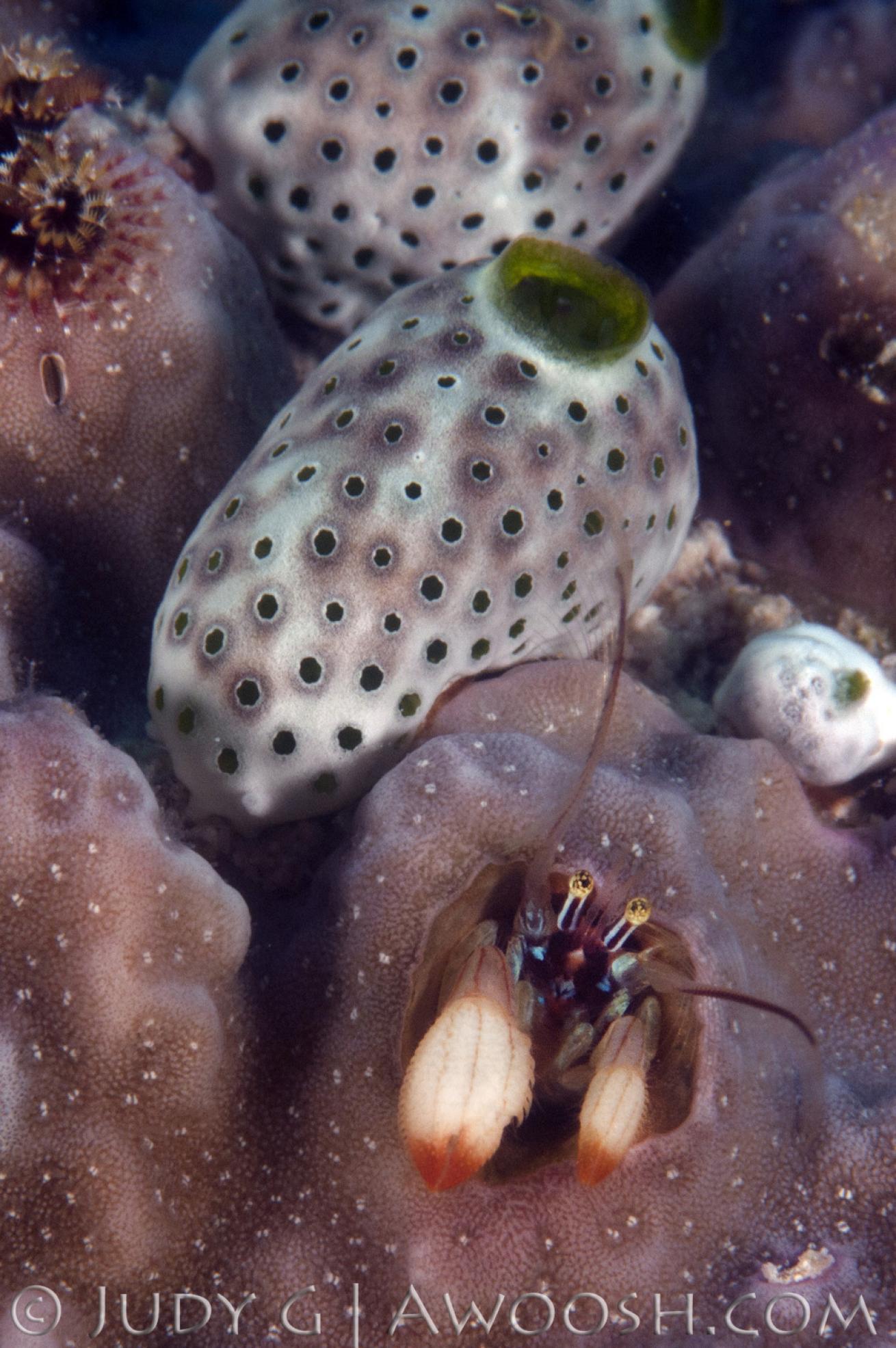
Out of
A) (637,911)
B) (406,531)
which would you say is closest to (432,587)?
(406,531)

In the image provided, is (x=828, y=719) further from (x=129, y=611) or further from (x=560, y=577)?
(x=129, y=611)

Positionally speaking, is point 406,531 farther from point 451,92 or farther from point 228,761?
point 451,92

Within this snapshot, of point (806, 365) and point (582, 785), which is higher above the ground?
point (806, 365)

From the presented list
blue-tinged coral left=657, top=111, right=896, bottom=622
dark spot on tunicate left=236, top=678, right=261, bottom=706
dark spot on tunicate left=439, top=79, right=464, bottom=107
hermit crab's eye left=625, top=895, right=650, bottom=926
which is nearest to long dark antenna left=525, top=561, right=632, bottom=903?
hermit crab's eye left=625, top=895, right=650, bottom=926

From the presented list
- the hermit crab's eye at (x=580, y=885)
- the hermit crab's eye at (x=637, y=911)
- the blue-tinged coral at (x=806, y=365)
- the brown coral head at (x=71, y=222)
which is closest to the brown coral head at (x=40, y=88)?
the brown coral head at (x=71, y=222)

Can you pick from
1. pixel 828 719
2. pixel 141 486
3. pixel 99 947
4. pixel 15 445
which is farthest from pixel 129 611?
pixel 828 719

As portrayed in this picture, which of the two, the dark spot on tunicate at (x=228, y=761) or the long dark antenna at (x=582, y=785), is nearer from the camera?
the long dark antenna at (x=582, y=785)
